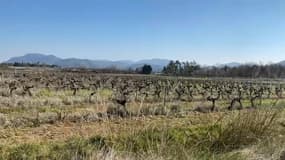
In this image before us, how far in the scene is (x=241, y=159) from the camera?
6.23m

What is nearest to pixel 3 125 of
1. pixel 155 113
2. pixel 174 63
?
pixel 155 113

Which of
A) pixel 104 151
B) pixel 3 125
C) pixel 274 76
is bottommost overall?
pixel 3 125

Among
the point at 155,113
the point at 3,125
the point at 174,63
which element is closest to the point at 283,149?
the point at 3,125

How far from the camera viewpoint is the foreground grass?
240 inches

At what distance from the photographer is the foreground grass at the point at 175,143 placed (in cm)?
610

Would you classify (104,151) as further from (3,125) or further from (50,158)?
(3,125)

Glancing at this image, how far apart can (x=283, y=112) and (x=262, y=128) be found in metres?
1.01

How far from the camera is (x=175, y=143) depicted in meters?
6.82

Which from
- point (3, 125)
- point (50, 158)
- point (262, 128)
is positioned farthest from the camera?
point (3, 125)

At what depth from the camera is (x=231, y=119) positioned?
761cm

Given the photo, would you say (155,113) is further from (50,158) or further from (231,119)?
(50,158)

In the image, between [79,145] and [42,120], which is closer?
[79,145]

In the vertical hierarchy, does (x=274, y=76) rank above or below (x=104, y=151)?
above

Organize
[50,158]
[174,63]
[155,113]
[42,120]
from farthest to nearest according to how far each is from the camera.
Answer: [174,63], [155,113], [42,120], [50,158]
